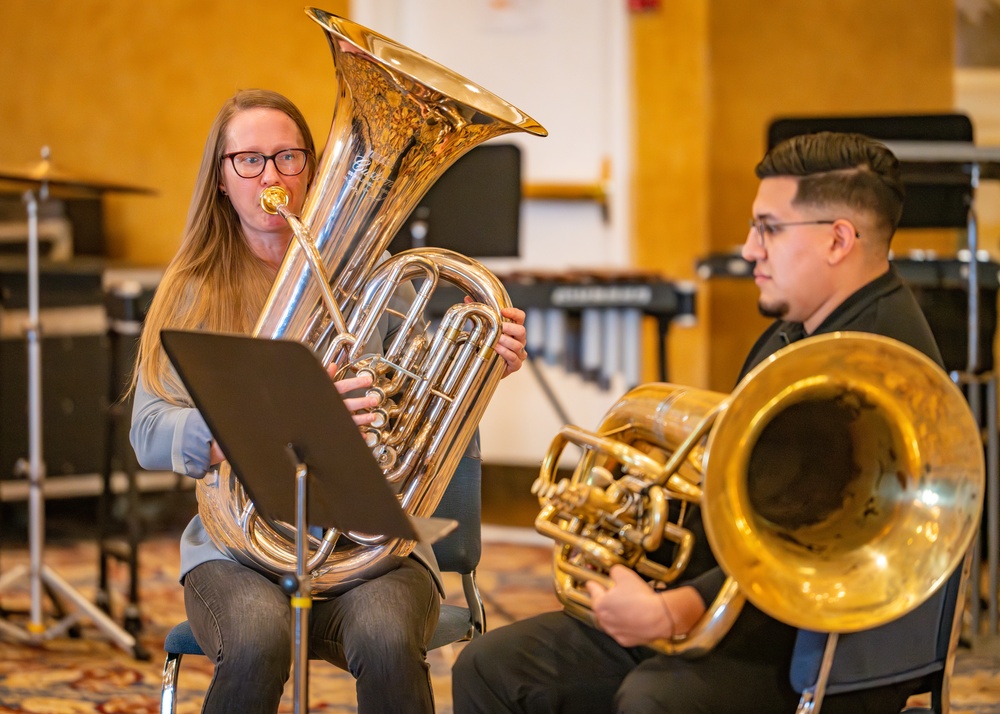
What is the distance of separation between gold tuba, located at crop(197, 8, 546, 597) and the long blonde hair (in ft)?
0.70

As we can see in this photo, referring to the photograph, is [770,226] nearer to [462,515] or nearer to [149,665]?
[462,515]

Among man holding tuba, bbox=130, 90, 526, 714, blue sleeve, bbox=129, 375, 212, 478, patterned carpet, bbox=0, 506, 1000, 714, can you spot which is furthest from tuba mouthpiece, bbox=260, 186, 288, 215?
patterned carpet, bbox=0, 506, 1000, 714

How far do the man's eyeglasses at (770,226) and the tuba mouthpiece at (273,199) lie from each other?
2.40ft

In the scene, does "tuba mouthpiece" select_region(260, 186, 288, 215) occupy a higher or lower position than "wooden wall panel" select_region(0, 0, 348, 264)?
lower

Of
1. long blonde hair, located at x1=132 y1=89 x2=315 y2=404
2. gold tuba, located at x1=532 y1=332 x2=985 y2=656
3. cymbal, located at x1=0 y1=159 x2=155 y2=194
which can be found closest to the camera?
gold tuba, located at x1=532 y1=332 x2=985 y2=656

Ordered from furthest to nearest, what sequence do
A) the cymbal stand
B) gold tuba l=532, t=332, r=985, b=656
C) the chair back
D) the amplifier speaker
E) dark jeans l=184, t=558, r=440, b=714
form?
the amplifier speaker → the cymbal stand → the chair back → dark jeans l=184, t=558, r=440, b=714 → gold tuba l=532, t=332, r=985, b=656

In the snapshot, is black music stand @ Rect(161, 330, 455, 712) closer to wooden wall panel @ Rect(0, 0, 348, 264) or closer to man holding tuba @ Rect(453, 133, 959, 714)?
man holding tuba @ Rect(453, 133, 959, 714)

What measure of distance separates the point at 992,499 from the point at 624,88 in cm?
255

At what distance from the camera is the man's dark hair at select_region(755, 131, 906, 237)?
164cm

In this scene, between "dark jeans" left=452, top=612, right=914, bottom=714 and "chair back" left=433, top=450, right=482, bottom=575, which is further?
"chair back" left=433, top=450, right=482, bottom=575

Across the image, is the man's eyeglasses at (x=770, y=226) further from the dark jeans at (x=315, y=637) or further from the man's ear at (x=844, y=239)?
the dark jeans at (x=315, y=637)

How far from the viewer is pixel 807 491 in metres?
1.38

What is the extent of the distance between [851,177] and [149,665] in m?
2.14

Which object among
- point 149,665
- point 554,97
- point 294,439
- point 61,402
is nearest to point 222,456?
point 294,439
